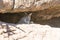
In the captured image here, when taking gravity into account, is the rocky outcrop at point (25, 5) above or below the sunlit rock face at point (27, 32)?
above

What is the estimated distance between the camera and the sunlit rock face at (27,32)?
183cm

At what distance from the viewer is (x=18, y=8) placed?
1.96 m

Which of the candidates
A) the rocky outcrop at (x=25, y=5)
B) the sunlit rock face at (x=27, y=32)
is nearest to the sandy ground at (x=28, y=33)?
the sunlit rock face at (x=27, y=32)

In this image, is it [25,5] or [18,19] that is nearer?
[25,5]

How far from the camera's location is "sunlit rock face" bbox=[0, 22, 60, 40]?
6.01 feet

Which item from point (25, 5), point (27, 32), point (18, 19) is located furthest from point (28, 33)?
point (18, 19)

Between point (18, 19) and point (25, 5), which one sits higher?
point (25, 5)

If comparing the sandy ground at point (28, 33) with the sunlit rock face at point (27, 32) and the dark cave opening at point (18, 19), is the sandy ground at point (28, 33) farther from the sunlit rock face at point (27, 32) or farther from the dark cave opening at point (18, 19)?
the dark cave opening at point (18, 19)

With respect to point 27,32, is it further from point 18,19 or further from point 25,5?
point 18,19

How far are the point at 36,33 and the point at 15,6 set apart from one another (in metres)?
0.37

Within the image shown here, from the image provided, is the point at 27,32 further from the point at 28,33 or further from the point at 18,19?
the point at 18,19

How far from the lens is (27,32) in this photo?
6.19 feet

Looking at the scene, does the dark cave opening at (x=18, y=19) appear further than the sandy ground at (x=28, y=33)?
Yes

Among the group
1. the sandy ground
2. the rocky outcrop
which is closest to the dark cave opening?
the rocky outcrop
